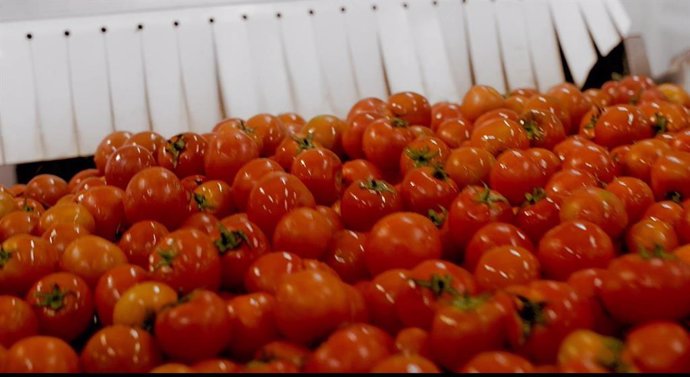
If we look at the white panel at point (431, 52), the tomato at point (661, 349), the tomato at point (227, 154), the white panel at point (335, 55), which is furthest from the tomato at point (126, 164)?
the white panel at point (431, 52)

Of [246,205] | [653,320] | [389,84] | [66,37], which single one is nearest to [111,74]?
[66,37]

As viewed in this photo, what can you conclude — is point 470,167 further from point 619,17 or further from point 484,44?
point 619,17

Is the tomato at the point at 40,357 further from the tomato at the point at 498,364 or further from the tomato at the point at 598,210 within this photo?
the tomato at the point at 598,210

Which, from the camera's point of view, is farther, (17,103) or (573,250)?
(17,103)

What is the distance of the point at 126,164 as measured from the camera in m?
1.62

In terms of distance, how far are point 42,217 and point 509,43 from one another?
1690 millimetres

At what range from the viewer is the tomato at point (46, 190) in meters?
1.84

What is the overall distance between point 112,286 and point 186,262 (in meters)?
0.12

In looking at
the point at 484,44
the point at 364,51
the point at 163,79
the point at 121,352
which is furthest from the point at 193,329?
the point at 484,44

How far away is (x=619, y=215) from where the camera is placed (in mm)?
1342

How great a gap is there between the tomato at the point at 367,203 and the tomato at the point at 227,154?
271 mm

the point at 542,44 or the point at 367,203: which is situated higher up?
the point at 542,44

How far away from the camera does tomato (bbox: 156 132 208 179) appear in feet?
5.50

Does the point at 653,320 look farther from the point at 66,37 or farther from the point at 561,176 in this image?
the point at 66,37
